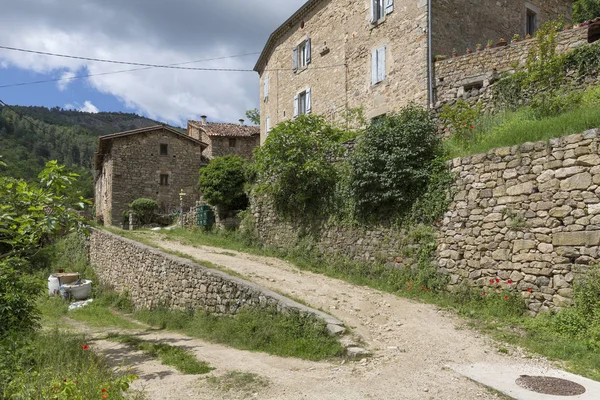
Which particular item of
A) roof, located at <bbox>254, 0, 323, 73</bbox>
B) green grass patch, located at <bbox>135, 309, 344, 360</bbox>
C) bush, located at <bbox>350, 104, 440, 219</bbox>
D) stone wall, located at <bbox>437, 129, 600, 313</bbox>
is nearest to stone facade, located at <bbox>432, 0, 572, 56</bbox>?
bush, located at <bbox>350, 104, 440, 219</bbox>

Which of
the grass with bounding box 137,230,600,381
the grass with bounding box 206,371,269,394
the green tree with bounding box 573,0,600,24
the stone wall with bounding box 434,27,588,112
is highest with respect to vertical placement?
the green tree with bounding box 573,0,600,24

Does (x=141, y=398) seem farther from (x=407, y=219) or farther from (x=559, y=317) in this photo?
(x=407, y=219)

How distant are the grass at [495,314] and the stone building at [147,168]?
16014 mm

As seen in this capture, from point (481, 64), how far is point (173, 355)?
458 inches

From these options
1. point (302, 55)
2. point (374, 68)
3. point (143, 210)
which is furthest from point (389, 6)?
point (143, 210)

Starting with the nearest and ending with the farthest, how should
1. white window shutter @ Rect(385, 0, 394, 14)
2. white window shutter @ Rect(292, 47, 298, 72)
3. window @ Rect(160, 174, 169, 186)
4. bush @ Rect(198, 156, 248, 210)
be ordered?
white window shutter @ Rect(385, 0, 394, 14), bush @ Rect(198, 156, 248, 210), white window shutter @ Rect(292, 47, 298, 72), window @ Rect(160, 174, 169, 186)

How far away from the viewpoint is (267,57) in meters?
23.7

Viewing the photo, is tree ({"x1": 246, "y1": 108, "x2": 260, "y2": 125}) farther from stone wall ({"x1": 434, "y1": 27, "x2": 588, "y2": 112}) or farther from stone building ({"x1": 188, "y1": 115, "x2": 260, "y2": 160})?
stone wall ({"x1": 434, "y1": 27, "x2": 588, "y2": 112})

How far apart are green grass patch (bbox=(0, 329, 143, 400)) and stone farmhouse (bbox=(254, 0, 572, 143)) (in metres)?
12.0

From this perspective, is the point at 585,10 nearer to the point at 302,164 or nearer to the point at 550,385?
the point at 302,164

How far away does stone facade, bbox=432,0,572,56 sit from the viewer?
14.4 meters

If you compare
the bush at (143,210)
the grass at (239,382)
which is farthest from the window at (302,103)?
the grass at (239,382)

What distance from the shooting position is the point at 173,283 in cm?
1125

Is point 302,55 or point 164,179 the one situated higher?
point 302,55
